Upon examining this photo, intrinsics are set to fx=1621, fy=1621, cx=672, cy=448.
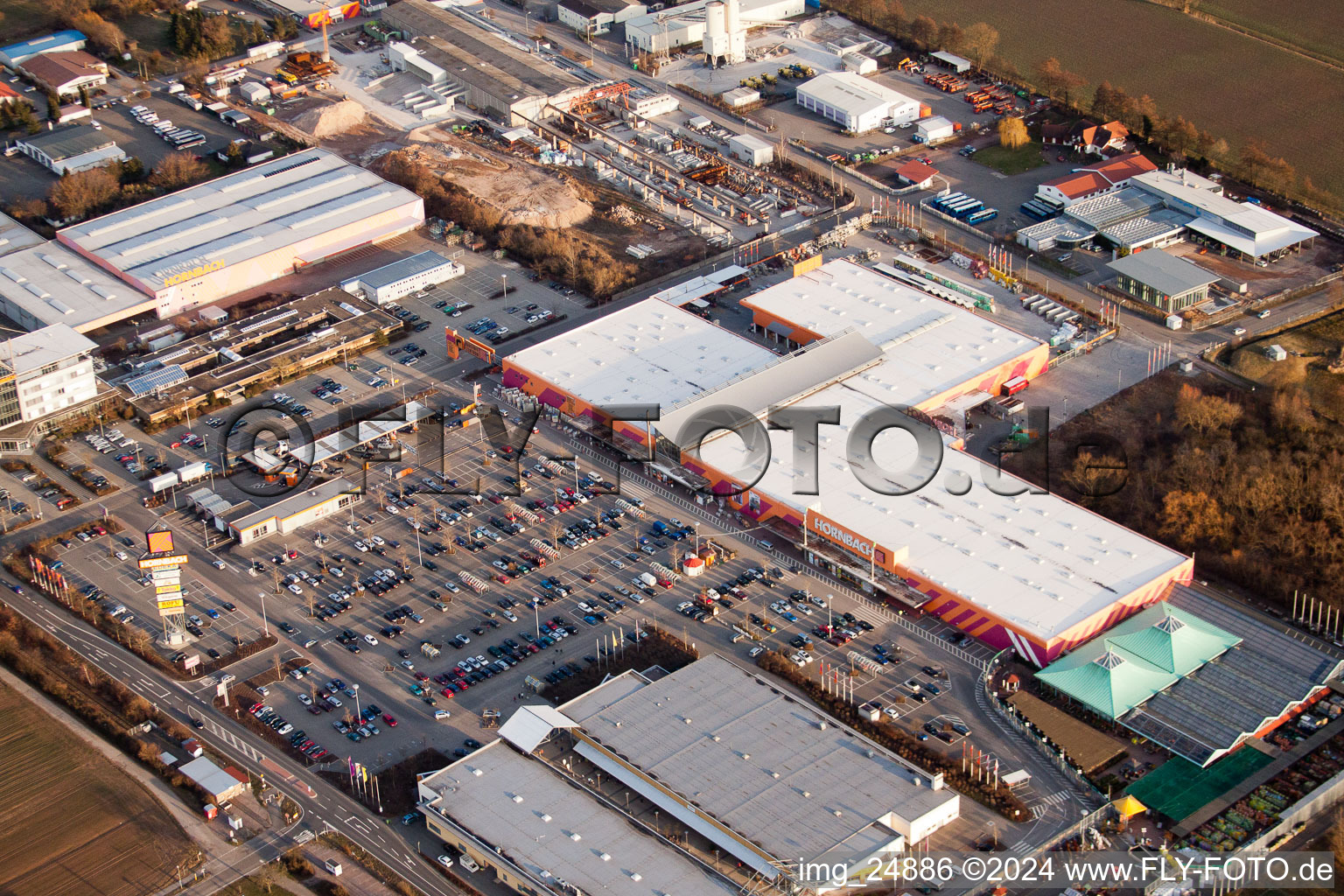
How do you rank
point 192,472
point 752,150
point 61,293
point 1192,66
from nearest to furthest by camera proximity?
1. point 192,472
2. point 61,293
3. point 752,150
4. point 1192,66

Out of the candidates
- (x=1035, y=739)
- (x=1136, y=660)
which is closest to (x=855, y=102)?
(x=1136, y=660)

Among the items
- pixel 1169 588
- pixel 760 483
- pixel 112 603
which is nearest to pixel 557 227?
pixel 760 483

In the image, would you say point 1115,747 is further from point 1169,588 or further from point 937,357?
point 937,357

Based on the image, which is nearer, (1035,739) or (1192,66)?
(1035,739)

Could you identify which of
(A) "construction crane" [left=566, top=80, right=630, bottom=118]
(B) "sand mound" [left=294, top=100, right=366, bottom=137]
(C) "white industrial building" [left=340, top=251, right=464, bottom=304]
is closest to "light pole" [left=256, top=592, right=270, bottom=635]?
(C) "white industrial building" [left=340, top=251, right=464, bottom=304]

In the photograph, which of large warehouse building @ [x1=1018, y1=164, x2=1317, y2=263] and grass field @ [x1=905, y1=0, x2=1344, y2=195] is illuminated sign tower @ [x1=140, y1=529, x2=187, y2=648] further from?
grass field @ [x1=905, y1=0, x2=1344, y2=195]

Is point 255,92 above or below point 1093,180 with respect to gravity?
above
